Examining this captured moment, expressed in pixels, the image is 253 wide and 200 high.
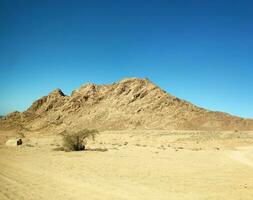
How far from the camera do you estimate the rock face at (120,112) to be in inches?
3381

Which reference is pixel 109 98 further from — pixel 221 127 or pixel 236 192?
pixel 236 192

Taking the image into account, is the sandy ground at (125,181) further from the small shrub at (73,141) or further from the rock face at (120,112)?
the rock face at (120,112)

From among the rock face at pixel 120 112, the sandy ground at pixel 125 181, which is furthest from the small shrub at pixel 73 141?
the rock face at pixel 120 112

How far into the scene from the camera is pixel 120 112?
92.9 meters

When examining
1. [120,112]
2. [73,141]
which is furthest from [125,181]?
[120,112]

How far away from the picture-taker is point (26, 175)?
1514 cm

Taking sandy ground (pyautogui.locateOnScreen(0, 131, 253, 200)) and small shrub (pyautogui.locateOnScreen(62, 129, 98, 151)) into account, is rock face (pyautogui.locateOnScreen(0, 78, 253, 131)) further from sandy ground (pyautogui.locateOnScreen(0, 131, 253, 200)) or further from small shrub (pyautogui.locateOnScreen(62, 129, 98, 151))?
sandy ground (pyautogui.locateOnScreen(0, 131, 253, 200))

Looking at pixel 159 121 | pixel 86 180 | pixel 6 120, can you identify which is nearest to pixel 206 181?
pixel 86 180

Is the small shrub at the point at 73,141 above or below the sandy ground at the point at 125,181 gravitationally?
above

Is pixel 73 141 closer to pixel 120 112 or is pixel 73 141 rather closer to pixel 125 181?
pixel 125 181

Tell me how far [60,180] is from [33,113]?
9628cm

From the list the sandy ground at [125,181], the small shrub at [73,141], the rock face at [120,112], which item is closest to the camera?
the sandy ground at [125,181]

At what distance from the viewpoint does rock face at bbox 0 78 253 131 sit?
3381 inches

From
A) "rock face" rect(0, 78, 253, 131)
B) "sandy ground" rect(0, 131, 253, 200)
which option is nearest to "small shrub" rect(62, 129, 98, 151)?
"sandy ground" rect(0, 131, 253, 200)
